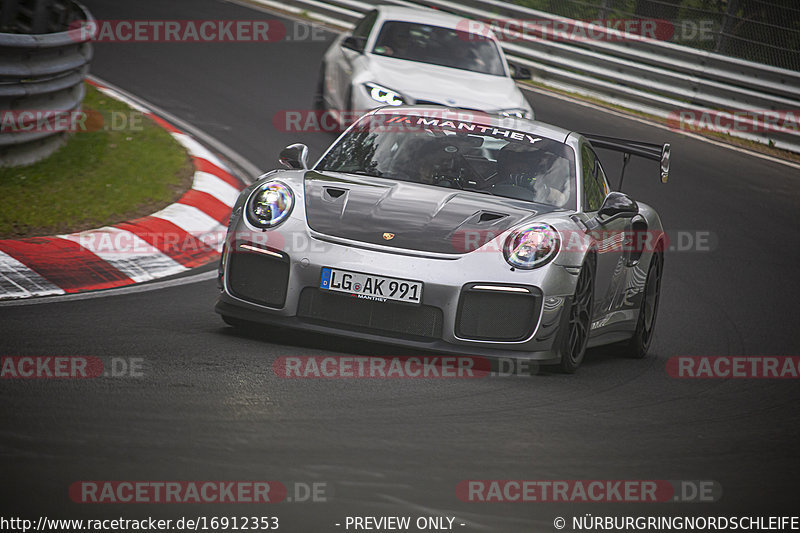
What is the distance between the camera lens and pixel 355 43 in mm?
12641

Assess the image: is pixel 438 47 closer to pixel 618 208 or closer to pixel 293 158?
pixel 293 158

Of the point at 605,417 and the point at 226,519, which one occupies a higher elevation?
the point at 226,519

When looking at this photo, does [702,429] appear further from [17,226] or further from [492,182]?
[17,226]

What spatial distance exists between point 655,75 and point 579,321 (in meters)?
12.5

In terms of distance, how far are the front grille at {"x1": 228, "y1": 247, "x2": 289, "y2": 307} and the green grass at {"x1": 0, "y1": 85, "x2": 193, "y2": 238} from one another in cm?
230

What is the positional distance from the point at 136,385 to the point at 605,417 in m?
1.98

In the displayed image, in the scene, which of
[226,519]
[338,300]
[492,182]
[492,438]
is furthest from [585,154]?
[226,519]

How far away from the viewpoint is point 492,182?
20.7 feet

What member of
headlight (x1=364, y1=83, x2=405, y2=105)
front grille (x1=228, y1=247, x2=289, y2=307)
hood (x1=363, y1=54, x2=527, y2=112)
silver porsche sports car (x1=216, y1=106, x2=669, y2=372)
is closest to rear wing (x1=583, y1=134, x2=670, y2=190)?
silver porsche sports car (x1=216, y1=106, x2=669, y2=372)

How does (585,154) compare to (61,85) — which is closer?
(585,154)

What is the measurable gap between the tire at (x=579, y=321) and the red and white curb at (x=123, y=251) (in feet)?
9.03

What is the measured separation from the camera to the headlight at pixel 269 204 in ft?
18.3

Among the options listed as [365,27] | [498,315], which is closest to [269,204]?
[498,315]

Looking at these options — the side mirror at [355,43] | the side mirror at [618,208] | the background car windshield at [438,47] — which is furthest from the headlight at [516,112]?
the side mirror at [618,208]
